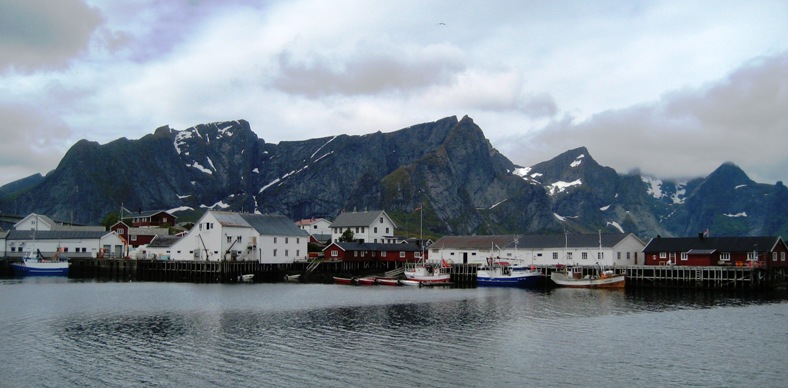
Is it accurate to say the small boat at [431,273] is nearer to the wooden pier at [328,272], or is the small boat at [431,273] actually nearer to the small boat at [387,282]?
the wooden pier at [328,272]

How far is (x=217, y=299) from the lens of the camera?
207ft

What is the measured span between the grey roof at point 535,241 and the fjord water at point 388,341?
82.7ft

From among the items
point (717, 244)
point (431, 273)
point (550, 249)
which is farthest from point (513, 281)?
point (717, 244)

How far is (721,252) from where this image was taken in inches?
→ 3206

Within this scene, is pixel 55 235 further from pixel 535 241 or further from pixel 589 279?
pixel 589 279

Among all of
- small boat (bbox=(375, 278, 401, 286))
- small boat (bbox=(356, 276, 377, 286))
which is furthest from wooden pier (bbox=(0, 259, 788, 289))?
small boat (bbox=(375, 278, 401, 286))

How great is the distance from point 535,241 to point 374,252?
93.8 feet

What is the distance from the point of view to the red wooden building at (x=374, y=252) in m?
110

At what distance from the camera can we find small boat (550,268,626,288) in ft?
266

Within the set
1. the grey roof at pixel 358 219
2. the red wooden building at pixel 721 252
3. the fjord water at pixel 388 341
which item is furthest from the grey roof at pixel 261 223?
the red wooden building at pixel 721 252

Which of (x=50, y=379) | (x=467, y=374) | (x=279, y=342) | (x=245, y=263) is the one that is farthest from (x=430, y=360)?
(x=245, y=263)

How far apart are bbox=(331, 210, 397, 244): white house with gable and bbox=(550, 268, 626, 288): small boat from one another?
5644 cm

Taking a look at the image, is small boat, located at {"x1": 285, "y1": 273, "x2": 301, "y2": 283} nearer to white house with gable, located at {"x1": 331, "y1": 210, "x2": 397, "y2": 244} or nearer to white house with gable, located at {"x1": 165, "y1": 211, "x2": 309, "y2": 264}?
white house with gable, located at {"x1": 165, "y1": 211, "x2": 309, "y2": 264}

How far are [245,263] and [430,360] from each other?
67.8 m
